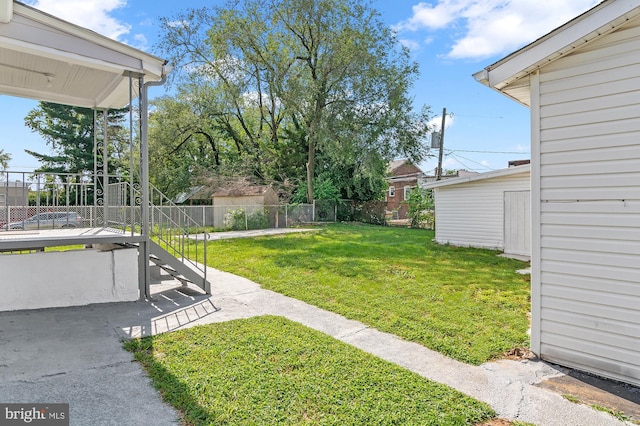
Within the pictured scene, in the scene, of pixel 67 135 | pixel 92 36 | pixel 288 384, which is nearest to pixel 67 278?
pixel 92 36

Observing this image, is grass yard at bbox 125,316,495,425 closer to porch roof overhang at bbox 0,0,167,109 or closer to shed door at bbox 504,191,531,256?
porch roof overhang at bbox 0,0,167,109

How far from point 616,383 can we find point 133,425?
379 centimetres

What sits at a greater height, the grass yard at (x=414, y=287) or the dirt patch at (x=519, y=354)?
the grass yard at (x=414, y=287)

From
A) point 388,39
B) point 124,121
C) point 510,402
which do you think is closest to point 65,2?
point 510,402

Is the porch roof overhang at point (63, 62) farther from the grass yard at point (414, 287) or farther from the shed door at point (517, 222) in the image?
the shed door at point (517, 222)

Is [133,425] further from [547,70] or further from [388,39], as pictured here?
[388,39]

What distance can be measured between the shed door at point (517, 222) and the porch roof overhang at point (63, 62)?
30.4 feet

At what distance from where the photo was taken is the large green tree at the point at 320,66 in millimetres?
21281

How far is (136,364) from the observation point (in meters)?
3.54

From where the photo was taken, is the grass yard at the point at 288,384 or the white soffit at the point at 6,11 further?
the white soffit at the point at 6,11

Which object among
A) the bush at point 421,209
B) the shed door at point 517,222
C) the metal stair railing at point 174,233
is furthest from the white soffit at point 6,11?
the bush at point 421,209

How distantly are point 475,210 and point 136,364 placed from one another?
10823 mm

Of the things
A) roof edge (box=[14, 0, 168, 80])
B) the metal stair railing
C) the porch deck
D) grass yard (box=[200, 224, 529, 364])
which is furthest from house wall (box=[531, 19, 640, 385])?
the porch deck

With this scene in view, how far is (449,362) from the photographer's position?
11.8ft
